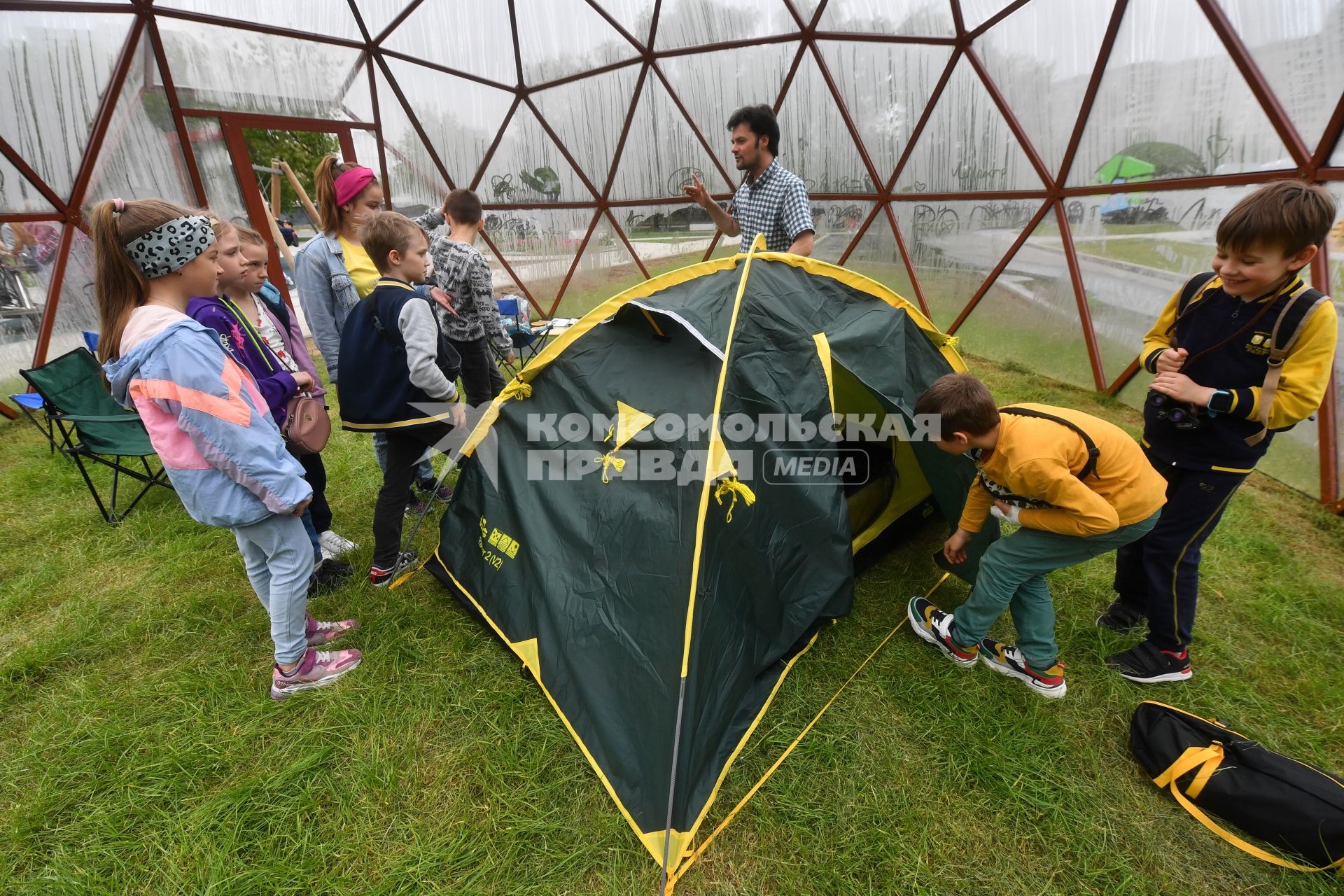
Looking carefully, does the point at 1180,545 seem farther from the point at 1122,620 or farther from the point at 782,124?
the point at 782,124

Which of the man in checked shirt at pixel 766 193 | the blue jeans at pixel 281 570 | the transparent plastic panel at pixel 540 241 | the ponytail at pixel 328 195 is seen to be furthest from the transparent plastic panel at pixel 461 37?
the blue jeans at pixel 281 570

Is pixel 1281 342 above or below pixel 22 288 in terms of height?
below

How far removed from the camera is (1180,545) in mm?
2500

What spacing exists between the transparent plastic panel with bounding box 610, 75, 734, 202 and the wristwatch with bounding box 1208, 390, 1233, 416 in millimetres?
7383

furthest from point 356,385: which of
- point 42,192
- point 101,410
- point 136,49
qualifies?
point 136,49

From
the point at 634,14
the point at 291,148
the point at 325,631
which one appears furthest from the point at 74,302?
the point at 634,14

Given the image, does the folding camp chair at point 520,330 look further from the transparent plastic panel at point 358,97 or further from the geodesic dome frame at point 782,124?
the transparent plastic panel at point 358,97

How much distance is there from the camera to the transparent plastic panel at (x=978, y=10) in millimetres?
6000

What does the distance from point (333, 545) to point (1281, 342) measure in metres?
4.98

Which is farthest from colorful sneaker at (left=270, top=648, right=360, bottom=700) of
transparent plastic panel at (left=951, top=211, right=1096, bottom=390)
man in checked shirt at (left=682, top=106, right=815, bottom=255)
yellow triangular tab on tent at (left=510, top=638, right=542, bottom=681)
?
transparent plastic panel at (left=951, top=211, right=1096, bottom=390)

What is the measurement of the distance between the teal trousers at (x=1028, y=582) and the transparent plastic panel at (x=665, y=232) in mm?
7457

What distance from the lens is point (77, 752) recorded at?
7.93 ft

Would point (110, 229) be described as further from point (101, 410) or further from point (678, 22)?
point (678, 22)

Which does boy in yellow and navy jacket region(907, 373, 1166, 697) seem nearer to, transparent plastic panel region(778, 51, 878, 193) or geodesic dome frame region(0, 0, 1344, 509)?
geodesic dome frame region(0, 0, 1344, 509)
